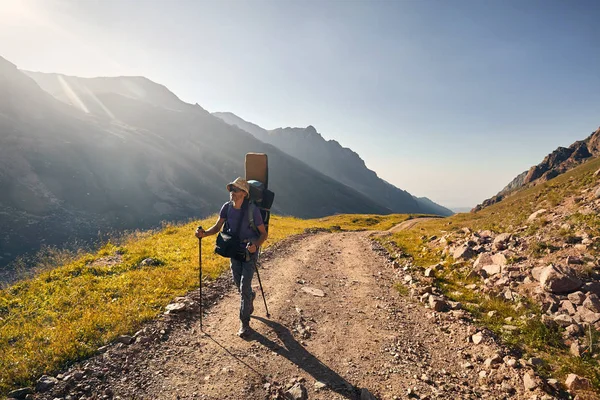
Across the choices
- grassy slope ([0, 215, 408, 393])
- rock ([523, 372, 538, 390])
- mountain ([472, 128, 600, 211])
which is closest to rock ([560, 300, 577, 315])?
rock ([523, 372, 538, 390])

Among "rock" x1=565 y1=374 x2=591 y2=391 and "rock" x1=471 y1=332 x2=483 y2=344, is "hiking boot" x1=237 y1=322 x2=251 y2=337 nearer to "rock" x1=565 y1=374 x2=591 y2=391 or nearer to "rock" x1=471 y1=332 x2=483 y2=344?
"rock" x1=471 y1=332 x2=483 y2=344

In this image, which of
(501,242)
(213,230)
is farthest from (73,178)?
(501,242)

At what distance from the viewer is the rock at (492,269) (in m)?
11.5

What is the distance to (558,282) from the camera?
8.69 meters

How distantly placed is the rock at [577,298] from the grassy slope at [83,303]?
12056mm

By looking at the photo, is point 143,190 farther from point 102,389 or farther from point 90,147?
point 102,389

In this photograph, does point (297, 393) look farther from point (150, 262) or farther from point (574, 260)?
point (574, 260)

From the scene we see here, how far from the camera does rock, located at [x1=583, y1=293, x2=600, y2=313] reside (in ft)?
24.7

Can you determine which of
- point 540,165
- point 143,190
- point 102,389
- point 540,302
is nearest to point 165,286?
point 102,389

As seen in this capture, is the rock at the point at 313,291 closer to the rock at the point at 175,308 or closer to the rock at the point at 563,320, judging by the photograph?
the rock at the point at 175,308

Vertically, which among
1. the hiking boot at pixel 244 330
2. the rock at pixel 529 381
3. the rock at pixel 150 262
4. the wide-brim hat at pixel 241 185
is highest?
the wide-brim hat at pixel 241 185

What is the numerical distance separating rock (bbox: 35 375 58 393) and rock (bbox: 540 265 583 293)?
13.0m

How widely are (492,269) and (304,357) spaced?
30.2 ft

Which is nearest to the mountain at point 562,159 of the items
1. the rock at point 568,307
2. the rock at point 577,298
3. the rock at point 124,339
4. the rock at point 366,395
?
the rock at point 577,298
